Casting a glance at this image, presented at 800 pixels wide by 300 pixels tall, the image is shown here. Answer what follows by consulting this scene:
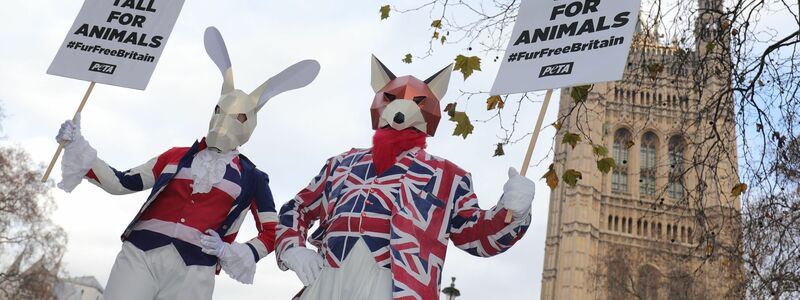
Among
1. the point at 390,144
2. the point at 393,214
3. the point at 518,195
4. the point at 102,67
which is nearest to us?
the point at 518,195

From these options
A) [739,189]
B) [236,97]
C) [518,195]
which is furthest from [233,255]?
[739,189]

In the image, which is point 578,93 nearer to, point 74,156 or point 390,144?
point 390,144

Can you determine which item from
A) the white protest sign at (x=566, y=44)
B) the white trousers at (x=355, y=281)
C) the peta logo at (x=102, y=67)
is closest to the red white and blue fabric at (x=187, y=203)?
the peta logo at (x=102, y=67)

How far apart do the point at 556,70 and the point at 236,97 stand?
1.89 metres

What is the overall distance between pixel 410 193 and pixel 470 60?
189cm

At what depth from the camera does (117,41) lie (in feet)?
16.4

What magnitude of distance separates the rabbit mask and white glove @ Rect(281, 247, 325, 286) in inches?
39.1

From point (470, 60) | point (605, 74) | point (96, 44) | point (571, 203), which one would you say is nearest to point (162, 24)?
point (96, 44)

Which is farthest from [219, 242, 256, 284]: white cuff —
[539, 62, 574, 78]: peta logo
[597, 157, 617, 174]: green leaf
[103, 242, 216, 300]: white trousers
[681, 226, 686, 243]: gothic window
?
[681, 226, 686, 243]: gothic window

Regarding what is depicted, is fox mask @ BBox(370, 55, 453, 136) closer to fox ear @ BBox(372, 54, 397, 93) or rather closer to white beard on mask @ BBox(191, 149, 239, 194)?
fox ear @ BBox(372, 54, 397, 93)

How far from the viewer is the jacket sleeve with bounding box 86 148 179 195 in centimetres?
457

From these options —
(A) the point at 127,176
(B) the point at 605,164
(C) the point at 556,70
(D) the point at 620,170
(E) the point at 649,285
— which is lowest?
(A) the point at 127,176

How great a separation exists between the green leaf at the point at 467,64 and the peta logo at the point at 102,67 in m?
2.20

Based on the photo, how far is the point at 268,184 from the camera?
4.89 meters
